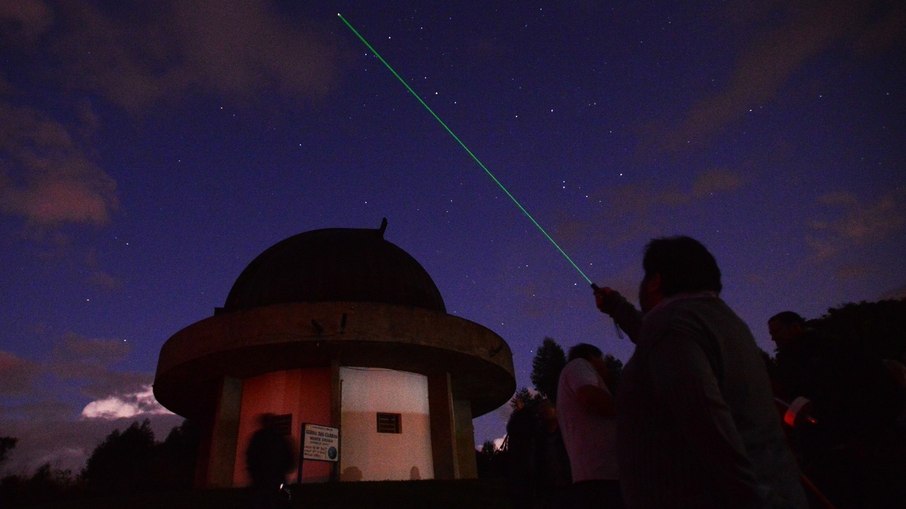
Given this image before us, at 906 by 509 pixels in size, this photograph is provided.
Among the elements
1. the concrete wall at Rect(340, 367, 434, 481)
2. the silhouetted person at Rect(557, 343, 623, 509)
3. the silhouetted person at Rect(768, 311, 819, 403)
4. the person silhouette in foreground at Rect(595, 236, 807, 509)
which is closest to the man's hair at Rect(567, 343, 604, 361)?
the silhouetted person at Rect(557, 343, 623, 509)

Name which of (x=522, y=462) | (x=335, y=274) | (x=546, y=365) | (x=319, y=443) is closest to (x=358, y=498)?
(x=319, y=443)

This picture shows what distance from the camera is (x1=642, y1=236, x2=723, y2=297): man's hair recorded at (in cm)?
222

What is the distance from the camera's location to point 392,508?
31.4 feet

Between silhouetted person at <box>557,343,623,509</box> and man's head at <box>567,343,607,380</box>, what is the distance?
0.89 ft

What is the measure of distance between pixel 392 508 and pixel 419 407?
10.8m

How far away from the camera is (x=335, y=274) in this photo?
824 inches

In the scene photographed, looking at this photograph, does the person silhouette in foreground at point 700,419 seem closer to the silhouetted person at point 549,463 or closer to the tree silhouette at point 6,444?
the silhouetted person at point 549,463

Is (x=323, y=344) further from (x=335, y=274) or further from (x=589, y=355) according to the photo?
(x=589, y=355)

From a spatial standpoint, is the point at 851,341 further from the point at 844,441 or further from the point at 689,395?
the point at 689,395

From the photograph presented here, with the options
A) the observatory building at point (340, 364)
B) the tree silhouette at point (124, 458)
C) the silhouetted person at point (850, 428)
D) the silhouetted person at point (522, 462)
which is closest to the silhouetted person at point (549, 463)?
the silhouetted person at point (522, 462)

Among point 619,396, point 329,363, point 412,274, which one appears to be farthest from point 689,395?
point 412,274

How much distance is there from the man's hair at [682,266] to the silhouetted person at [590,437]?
1.63 m

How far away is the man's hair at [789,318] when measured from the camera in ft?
14.8

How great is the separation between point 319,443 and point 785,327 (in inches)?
502
